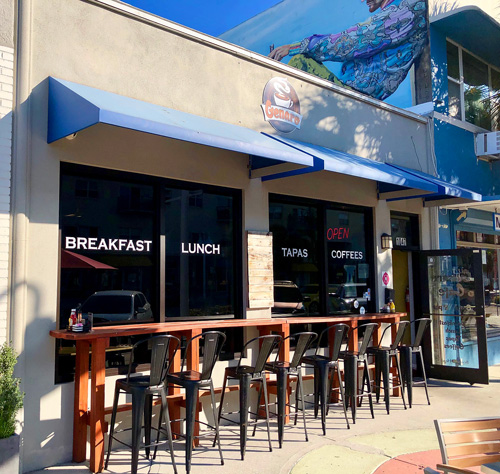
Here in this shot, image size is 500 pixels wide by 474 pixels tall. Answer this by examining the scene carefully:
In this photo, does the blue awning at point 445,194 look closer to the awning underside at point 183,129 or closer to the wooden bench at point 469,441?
the awning underside at point 183,129

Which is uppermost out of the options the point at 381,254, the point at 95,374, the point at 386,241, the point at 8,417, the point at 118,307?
the point at 386,241

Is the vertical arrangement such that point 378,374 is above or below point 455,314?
below

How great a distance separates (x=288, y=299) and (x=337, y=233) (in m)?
1.49

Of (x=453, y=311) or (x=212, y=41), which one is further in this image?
(x=453, y=311)

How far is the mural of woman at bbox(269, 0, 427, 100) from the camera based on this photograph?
10.8 meters

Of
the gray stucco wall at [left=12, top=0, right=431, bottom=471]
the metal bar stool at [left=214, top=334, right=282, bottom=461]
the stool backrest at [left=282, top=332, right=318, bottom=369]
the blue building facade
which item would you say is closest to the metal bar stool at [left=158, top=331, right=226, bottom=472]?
the metal bar stool at [left=214, top=334, right=282, bottom=461]

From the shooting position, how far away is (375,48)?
40.6 feet

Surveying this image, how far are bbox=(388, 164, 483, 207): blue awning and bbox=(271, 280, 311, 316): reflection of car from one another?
8.90 ft

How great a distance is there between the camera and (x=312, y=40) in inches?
563

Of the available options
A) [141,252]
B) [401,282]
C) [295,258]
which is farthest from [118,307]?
[401,282]

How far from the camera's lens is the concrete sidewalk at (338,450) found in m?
4.82

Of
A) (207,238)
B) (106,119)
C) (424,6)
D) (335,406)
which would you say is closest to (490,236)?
(424,6)

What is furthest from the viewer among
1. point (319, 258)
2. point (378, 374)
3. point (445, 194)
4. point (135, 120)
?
point (445, 194)

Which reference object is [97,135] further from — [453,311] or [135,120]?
[453,311]
